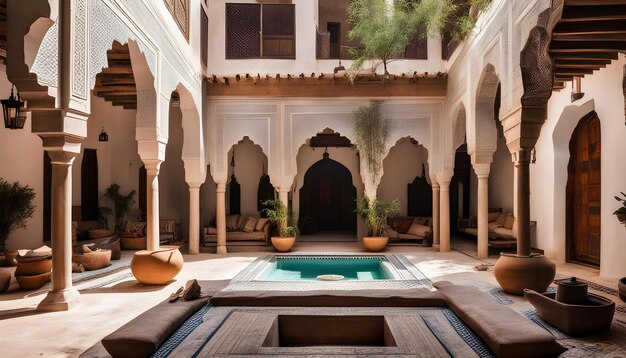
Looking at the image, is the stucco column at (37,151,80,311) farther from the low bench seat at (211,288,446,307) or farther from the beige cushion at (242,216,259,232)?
the beige cushion at (242,216,259,232)

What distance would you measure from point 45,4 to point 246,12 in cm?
920

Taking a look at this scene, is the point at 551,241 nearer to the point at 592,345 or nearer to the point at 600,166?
the point at 600,166

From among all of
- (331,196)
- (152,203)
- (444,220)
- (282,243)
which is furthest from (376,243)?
(331,196)

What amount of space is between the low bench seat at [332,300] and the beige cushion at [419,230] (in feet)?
28.6

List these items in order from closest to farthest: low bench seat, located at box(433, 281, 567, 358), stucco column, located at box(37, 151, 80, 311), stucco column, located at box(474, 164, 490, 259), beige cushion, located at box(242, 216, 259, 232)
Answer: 1. low bench seat, located at box(433, 281, 567, 358)
2. stucco column, located at box(37, 151, 80, 311)
3. stucco column, located at box(474, 164, 490, 259)
4. beige cushion, located at box(242, 216, 259, 232)

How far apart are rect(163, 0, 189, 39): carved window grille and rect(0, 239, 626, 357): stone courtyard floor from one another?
205 inches

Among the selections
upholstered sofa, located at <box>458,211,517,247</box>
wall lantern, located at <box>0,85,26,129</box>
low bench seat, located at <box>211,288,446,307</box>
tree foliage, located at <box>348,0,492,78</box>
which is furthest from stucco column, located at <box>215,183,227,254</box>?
low bench seat, located at <box>211,288,446,307</box>

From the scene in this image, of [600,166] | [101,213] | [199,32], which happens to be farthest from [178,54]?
[600,166]

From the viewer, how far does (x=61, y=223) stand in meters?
6.25

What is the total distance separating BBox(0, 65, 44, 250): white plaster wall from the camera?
11000 millimetres

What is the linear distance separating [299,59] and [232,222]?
5498mm

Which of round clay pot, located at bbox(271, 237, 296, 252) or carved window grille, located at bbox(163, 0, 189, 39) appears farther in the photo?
round clay pot, located at bbox(271, 237, 296, 252)

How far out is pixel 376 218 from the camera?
13.6 m

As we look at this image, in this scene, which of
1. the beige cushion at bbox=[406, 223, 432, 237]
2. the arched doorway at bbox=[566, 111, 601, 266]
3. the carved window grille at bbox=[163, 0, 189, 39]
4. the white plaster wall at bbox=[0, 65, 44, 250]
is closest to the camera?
the arched doorway at bbox=[566, 111, 601, 266]
